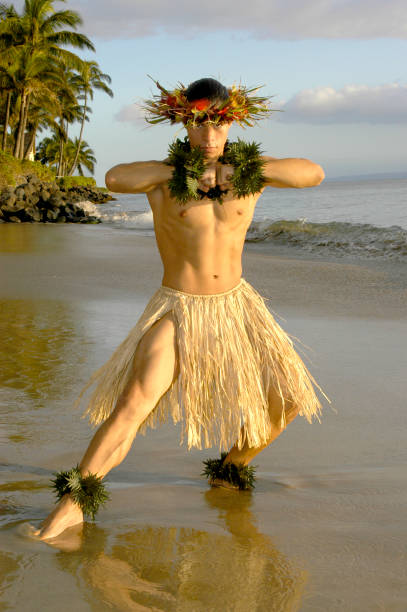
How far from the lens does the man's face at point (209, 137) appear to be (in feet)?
8.63

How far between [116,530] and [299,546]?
60 cm

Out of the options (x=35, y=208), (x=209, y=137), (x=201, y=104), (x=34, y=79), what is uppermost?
(x=34, y=79)

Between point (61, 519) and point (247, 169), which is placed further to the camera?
point (247, 169)

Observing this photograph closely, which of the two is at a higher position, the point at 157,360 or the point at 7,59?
the point at 7,59

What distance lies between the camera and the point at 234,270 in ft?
8.87

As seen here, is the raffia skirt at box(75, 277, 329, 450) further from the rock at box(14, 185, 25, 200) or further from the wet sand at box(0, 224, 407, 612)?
the rock at box(14, 185, 25, 200)

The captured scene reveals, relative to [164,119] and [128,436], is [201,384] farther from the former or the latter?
[164,119]

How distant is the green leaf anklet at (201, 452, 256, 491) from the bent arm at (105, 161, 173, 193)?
111 cm

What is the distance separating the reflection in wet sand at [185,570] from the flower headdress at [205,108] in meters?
1.48

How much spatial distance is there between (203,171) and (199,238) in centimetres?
25

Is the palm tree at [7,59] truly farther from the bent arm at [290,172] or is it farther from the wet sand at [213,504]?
the bent arm at [290,172]

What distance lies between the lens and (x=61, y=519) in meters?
2.27

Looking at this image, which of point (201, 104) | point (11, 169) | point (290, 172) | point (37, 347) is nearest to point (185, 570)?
point (290, 172)

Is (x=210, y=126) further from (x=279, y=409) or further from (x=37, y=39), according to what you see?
(x=37, y=39)
